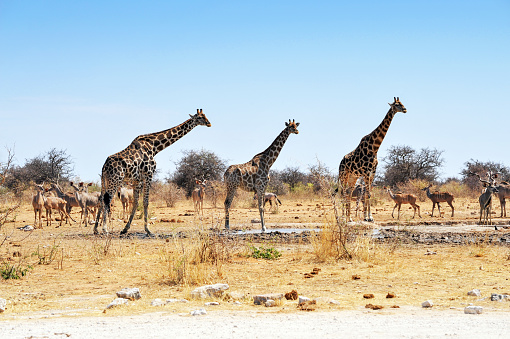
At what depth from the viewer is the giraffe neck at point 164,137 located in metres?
17.6

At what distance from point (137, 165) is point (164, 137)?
4.59ft

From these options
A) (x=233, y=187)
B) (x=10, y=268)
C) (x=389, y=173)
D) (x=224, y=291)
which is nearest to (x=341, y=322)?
(x=224, y=291)

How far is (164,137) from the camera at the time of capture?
17.8 m

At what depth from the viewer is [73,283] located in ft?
31.4

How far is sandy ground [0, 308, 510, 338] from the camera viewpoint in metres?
5.85

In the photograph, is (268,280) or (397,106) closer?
(268,280)

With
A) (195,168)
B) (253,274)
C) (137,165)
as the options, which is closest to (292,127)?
(137,165)

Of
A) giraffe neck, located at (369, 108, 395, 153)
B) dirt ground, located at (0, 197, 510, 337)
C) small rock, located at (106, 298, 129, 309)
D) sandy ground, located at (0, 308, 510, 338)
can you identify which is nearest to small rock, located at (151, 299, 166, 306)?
dirt ground, located at (0, 197, 510, 337)

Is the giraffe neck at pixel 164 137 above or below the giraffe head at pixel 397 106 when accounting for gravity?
below

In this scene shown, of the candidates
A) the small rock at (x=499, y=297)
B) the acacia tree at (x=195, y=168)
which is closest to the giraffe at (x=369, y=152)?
the small rock at (x=499, y=297)

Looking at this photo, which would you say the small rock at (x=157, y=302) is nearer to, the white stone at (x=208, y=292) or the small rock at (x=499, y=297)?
the white stone at (x=208, y=292)

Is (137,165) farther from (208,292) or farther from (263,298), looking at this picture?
(263,298)

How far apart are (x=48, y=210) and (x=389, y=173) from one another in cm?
3007

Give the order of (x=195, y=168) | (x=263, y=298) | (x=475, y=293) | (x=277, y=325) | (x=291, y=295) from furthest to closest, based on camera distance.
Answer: (x=195, y=168) → (x=475, y=293) → (x=291, y=295) → (x=263, y=298) → (x=277, y=325)
